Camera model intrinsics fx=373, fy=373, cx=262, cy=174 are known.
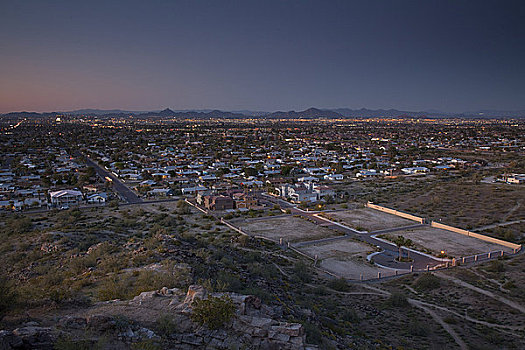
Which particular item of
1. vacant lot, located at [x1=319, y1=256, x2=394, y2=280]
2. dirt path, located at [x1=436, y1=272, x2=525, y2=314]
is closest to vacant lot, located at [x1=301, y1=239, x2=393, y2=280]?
vacant lot, located at [x1=319, y1=256, x2=394, y2=280]

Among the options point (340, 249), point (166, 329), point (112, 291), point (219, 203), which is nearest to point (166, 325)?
point (166, 329)

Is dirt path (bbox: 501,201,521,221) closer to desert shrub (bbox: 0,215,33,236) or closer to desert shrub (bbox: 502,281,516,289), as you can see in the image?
desert shrub (bbox: 502,281,516,289)

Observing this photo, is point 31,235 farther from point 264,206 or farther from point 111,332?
point 264,206

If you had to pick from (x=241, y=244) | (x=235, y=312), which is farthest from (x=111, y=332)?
(x=241, y=244)

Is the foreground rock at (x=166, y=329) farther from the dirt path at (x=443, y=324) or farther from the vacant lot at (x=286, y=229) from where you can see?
the vacant lot at (x=286, y=229)

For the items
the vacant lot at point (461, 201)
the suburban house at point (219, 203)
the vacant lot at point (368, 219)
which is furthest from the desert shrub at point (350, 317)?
the suburban house at point (219, 203)

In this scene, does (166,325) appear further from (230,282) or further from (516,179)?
(516,179)
